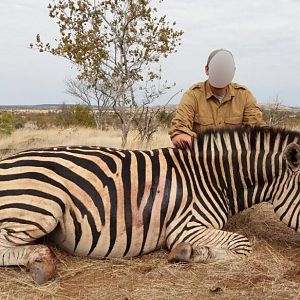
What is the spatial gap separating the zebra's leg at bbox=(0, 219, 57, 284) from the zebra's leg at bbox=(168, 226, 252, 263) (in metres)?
0.88

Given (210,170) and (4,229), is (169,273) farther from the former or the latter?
(4,229)

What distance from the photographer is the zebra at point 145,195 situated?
323 centimetres

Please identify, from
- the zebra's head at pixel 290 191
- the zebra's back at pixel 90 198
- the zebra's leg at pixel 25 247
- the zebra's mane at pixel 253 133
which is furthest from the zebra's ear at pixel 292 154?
the zebra's leg at pixel 25 247

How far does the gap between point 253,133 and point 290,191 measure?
55 cm

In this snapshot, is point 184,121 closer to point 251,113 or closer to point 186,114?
point 186,114

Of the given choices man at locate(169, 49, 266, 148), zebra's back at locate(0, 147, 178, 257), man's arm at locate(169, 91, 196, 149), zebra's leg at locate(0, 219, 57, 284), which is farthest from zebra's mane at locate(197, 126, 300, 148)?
zebra's leg at locate(0, 219, 57, 284)

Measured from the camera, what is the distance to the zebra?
10.6ft

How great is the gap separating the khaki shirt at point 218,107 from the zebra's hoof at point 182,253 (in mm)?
1592

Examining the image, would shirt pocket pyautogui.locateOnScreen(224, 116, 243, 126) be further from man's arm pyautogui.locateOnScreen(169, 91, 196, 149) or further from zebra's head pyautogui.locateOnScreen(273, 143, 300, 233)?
zebra's head pyautogui.locateOnScreen(273, 143, 300, 233)

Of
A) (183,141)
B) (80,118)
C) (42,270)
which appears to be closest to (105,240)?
(42,270)

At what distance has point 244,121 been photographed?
473 cm

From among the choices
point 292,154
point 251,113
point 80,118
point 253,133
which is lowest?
point 80,118

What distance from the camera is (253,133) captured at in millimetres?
3750

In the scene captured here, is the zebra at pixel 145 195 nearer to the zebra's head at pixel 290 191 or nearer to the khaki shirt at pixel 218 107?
the zebra's head at pixel 290 191
